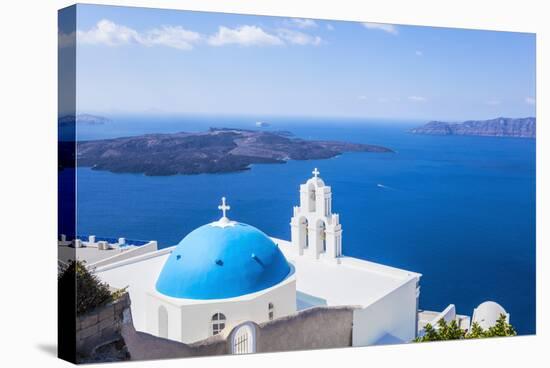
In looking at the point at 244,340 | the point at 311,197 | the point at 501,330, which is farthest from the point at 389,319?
the point at 244,340

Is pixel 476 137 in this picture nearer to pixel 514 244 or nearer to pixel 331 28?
pixel 514 244

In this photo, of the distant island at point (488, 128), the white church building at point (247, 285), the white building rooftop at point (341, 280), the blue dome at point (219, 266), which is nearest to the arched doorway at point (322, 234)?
the white church building at point (247, 285)

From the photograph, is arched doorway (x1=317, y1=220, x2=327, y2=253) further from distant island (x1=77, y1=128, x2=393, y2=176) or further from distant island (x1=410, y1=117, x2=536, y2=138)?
distant island (x1=410, y1=117, x2=536, y2=138)

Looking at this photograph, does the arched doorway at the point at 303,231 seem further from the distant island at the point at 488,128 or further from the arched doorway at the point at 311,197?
the distant island at the point at 488,128

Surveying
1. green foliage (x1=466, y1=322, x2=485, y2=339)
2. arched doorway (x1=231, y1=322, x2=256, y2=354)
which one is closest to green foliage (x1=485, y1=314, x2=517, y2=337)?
green foliage (x1=466, y1=322, x2=485, y2=339)

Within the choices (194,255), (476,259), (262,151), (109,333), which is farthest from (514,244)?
(109,333)

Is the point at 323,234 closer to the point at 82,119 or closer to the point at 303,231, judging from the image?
the point at 303,231
